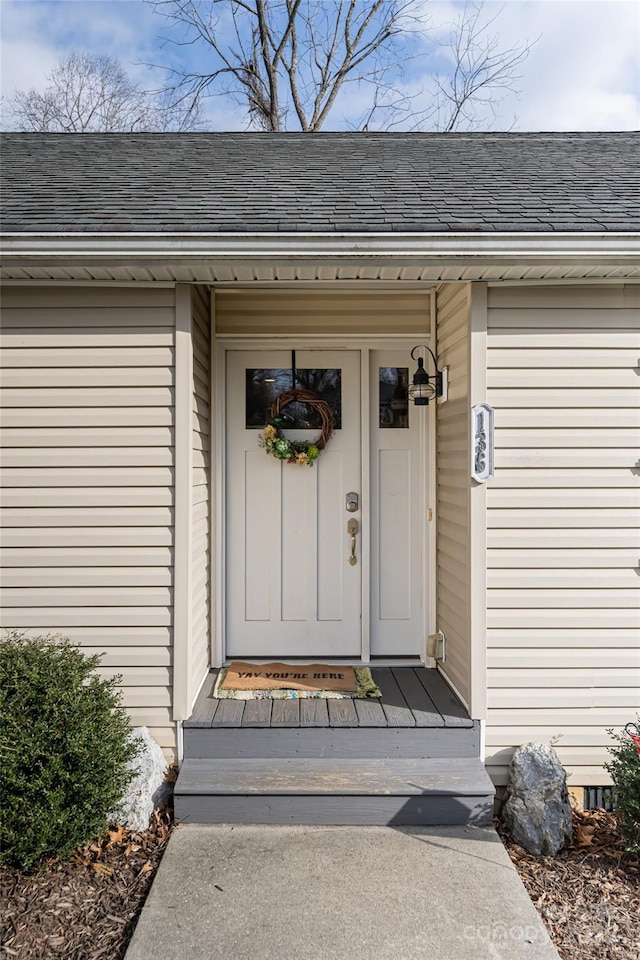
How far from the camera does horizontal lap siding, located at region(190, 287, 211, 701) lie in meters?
3.13

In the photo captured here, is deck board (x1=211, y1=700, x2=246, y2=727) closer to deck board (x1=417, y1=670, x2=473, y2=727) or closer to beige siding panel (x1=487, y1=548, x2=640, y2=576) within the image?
deck board (x1=417, y1=670, x2=473, y2=727)

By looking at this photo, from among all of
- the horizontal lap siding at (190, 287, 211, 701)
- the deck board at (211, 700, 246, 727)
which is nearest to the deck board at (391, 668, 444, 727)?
the deck board at (211, 700, 246, 727)

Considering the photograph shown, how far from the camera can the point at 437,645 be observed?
3428 millimetres

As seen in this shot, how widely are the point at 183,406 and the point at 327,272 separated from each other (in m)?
0.98

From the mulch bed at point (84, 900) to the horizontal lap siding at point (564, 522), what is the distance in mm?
1729

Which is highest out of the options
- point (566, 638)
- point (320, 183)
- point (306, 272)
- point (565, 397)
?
point (320, 183)

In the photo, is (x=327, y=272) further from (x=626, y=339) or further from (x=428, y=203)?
(x=626, y=339)

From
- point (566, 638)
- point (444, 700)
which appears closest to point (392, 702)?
point (444, 700)

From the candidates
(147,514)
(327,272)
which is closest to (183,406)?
(147,514)

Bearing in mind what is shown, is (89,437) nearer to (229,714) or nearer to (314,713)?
(229,714)

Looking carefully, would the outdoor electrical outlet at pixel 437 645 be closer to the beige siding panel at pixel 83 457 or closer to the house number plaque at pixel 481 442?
the house number plaque at pixel 481 442

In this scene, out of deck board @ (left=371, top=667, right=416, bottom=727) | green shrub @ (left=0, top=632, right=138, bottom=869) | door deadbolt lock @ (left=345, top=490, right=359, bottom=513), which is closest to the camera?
green shrub @ (left=0, top=632, right=138, bottom=869)

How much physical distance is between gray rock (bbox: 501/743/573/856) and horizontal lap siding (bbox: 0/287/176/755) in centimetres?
178

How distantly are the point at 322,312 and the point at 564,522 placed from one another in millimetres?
1880
